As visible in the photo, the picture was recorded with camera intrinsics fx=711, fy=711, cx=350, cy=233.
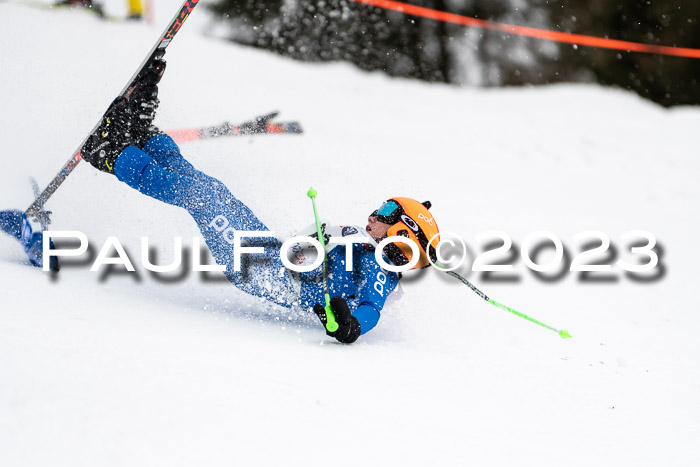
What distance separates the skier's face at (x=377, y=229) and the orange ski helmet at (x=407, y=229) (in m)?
0.02

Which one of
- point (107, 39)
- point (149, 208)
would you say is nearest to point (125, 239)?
point (149, 208)

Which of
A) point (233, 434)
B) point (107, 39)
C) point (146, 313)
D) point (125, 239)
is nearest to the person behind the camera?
point (233, 434)

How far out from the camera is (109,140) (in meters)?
3.56

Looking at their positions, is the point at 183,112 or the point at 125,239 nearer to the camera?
the point at 125,239

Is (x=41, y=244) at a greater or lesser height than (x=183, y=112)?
lesser

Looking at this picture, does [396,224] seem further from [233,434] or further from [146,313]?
[233,434]

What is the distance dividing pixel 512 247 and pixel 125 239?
2.75m

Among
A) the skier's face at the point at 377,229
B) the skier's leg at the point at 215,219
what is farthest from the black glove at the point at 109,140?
the skier's face at the point at 377,229

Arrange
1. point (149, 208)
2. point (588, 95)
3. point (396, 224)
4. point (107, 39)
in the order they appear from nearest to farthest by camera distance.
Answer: point (396, 224) → point (149, 208) → point (107, 39) → point (588, 95)

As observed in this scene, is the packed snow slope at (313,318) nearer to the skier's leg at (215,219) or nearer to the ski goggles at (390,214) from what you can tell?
the skier's leg at (215,219)

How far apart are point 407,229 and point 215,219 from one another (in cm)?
95

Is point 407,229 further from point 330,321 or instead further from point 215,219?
point 215,219

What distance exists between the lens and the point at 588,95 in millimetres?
9875

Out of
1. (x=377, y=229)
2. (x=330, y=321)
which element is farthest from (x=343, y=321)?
(x=377, y=229)
